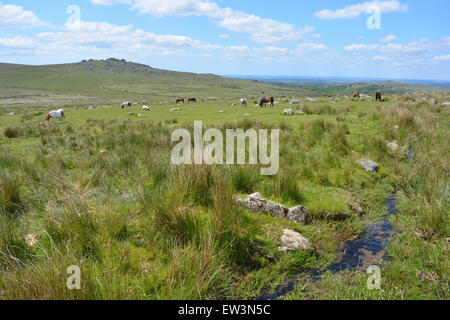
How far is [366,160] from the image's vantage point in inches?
287

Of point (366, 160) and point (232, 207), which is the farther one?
point (366, 160)

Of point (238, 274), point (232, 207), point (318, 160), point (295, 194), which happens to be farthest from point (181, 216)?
point (318, 160)

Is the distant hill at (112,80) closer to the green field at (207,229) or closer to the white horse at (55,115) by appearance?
the white horse at (55,115)

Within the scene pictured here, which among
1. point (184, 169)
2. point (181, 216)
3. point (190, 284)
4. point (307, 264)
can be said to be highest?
point (184, 169)

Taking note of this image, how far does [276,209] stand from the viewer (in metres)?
4.51

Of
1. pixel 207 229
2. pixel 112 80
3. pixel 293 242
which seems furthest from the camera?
pixel 112 80

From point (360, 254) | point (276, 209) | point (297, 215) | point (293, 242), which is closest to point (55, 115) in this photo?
point (276, 209)

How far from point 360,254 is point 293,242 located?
987 millimetres

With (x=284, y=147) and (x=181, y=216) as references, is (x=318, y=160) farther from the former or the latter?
(x=181, y=216)

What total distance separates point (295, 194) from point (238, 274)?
224cm

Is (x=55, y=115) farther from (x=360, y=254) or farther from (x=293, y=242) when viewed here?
(x=360, y=254)

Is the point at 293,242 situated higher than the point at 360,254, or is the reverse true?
the point at 293,242

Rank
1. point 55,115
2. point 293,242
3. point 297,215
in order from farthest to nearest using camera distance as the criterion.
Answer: point 55,115, point 297,215, point 293,242

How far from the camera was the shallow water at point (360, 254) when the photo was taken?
330 centimetres
